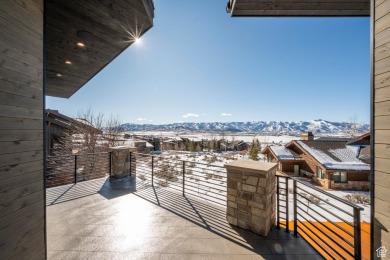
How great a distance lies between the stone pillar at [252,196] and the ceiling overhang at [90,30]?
10.0ft

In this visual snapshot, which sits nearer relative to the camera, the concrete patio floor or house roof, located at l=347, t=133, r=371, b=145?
the concrete patio floor

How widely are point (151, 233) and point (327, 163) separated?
56.2 ft

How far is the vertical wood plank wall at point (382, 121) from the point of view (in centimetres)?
165

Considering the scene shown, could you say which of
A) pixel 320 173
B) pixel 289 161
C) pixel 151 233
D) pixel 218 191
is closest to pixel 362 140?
pixel 218 191

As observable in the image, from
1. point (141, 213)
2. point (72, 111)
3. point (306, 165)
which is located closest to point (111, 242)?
point (141, 213)

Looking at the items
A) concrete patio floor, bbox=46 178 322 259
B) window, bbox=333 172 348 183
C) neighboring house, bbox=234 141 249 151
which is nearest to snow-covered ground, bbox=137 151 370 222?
concrete patio floor, bbox=46 178 322 259

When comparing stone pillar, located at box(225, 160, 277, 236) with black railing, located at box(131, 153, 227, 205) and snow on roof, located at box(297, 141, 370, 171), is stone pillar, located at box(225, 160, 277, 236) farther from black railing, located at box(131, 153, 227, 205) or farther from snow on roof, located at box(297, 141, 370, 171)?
snow on roof, located at box(297, 141, 370, 171)

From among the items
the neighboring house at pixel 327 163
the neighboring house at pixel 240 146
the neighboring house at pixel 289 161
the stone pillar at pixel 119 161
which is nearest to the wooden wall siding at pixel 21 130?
the stone pillar at pixel 119 161

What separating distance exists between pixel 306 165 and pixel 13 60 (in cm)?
2172

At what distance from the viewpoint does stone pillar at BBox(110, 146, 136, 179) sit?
605cm

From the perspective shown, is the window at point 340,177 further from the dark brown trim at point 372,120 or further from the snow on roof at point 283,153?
the dark brown trim at point 372,120

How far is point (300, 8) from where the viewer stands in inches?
117

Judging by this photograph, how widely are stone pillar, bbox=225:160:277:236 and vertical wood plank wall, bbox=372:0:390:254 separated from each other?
126 cm

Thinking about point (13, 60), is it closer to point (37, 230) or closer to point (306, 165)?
point (37, 230)
